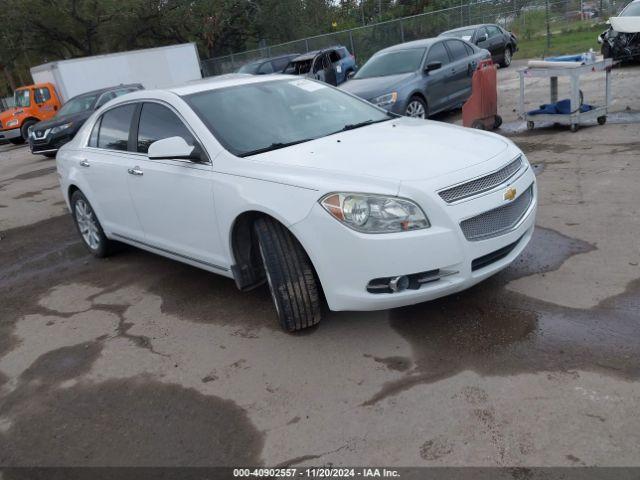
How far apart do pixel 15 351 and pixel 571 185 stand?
547cm

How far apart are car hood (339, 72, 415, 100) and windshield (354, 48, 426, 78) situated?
25 centimetres

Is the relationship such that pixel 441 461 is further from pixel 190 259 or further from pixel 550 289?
pixel 190 259

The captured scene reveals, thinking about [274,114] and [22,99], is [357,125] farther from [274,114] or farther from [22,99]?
[22,99]

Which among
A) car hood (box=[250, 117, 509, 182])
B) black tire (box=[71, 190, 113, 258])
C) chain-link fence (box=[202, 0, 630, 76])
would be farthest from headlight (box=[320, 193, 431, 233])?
chain-link fence (box=[202, 0, 630, 76])

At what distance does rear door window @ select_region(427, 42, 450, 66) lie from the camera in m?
11.1

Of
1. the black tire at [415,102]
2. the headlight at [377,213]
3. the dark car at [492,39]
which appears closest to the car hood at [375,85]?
the black tire at [415,102]

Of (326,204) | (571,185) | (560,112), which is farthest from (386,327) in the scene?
(560,112)

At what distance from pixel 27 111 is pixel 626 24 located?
20.0 m

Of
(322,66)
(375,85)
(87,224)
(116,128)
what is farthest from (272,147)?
(322,66)

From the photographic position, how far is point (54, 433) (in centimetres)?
342

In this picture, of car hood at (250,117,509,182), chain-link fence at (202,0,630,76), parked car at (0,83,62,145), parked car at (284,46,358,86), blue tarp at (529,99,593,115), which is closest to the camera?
car hood at (250,117,509,182)

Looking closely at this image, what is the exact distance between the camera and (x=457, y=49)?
11.8 m

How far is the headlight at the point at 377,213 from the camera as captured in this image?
346 cm

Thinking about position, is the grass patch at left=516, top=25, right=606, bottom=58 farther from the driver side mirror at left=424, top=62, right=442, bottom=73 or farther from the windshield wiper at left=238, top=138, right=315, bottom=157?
the windshield wiper at left=238, top=138, right=315, bottom=157
